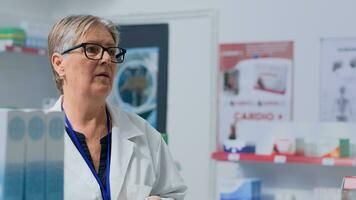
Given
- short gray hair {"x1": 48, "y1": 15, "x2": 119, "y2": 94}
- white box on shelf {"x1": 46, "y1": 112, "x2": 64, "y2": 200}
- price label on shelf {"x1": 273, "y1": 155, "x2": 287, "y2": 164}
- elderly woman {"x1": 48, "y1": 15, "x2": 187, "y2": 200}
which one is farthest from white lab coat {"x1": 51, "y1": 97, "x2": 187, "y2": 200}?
price label on shelf {"x1": 273, "y1": 155, "x2": 287, "y2": 164}

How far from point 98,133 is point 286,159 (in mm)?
1509

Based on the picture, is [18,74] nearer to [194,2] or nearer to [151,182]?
[194,2]

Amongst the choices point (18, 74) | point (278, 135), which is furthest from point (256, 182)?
point (18, 74)

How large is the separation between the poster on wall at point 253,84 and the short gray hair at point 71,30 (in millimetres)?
2195

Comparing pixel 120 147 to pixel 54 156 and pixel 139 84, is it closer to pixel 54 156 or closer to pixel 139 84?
pixel 54 156

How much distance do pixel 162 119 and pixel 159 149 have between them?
96.8 inches

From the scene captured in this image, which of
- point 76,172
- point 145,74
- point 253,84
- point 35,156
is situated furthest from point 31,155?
point 145,74

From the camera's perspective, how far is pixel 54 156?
1.52 m

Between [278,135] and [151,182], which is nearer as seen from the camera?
[151,182]

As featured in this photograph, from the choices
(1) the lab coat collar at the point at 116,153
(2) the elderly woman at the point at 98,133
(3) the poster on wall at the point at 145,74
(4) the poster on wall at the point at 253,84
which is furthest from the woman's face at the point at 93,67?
(3) the poster on wall at the point at 145,74

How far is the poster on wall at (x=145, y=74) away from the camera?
16.0ft

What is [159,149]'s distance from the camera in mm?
2402

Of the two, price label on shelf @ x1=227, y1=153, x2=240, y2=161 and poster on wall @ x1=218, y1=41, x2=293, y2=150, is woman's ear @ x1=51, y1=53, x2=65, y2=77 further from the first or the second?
poster on wall @ x1=218, y1=41, x2=293, y2=150

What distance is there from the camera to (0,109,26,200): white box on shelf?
1.43 metres
